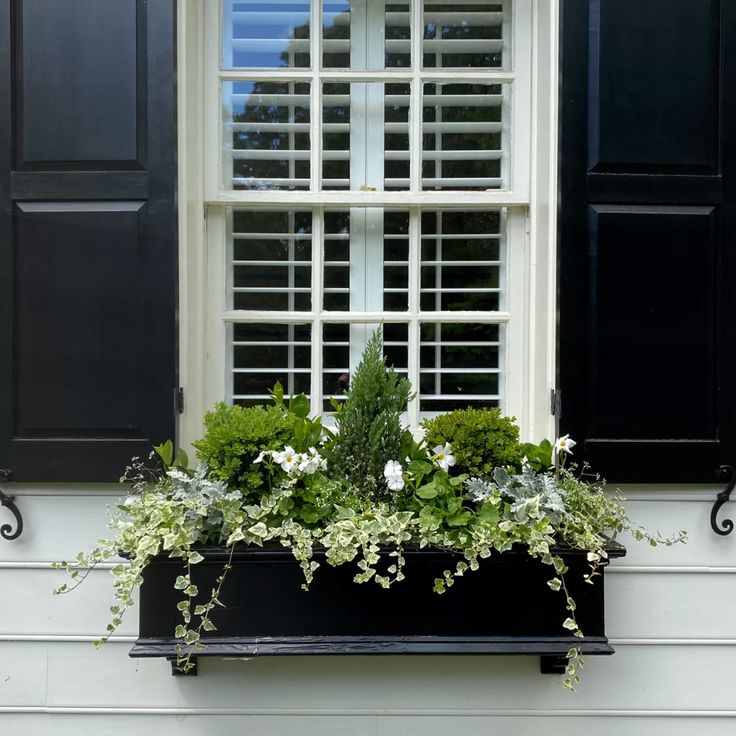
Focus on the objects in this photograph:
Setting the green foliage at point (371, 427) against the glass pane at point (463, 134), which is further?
the glass pane at point (463, 134)

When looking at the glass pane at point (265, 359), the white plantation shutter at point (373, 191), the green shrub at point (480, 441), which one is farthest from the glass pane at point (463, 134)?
the green shrub at point (480, 441)

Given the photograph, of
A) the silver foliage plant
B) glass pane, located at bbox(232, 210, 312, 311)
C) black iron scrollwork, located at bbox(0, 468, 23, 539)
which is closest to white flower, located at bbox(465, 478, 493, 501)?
the silver foliage plant

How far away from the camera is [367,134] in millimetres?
2033

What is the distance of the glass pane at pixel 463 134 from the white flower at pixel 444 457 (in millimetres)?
820

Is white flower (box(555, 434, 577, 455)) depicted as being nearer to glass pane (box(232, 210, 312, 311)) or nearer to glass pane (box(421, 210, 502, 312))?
glass pane (box(421, 210, 502, 312))

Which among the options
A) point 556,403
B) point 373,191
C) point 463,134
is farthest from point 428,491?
point 463,134

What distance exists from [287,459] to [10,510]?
0.82 metres

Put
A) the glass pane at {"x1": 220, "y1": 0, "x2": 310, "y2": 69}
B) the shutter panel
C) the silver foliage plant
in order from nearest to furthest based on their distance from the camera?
the silver foliage plant
the shutter panel
the glass pane at {"x1": 220, "y1": 0, "x2": 310, "y2": 69}

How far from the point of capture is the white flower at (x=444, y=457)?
1.68 m

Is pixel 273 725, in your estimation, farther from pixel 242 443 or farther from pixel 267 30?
pixel 267 30

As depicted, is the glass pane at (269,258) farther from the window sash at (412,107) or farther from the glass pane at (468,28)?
the glass pane at (468,28)

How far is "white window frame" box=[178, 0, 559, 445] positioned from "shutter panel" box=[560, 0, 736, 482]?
0.11 metres

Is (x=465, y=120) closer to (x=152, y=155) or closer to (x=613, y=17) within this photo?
(x=613, y=17)

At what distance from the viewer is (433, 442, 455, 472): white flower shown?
1681mm
